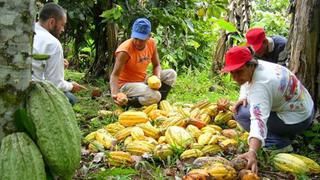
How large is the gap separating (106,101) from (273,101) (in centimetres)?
303

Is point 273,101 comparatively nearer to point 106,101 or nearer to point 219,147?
point 219,147

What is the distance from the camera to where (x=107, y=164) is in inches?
145

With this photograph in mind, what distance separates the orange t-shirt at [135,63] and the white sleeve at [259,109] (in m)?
2.40

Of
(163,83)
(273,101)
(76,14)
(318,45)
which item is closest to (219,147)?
(273,101)

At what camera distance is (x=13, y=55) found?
2.10m

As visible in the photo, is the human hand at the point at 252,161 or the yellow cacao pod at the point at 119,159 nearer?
the human hand at the point at 252,161

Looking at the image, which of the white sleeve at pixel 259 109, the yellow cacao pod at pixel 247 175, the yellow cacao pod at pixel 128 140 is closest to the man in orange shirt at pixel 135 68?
the yellow cacao pod at pixel 128 140

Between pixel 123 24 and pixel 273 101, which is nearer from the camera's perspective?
pixel 273 101

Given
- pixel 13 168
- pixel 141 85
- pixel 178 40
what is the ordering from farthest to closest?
1. pixel 178 40
2. pixel 141 85
3. pixel 13 168

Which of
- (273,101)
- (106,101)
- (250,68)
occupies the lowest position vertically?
(106,101)

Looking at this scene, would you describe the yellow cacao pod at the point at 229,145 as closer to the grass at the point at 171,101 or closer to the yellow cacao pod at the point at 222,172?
the grass at the point at 171,101

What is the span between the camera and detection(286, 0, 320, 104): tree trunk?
4293 millimetres

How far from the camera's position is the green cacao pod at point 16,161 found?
2.14m

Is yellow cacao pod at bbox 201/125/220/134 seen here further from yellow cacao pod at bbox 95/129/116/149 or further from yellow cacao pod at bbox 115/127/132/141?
yellow cacao pod at bbox 95/129/116/149
